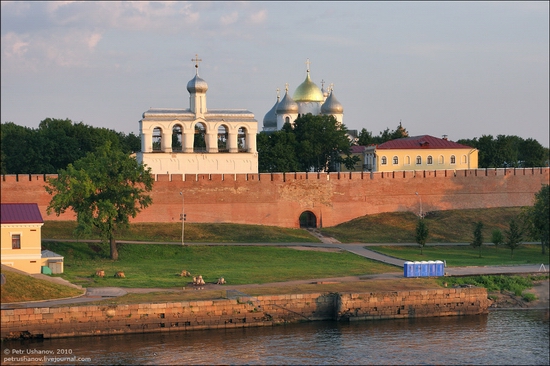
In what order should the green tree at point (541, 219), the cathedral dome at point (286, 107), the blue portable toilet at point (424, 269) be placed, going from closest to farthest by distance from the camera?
the blue portable toilet at point (424, 269), the green tree at point (541, 219), the cathedral dome at point (286, 107)

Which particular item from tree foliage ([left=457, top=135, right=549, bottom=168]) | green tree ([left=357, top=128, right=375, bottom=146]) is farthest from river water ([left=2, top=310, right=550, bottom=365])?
green tree ([left=357, top=128, right=375, bottom=146])

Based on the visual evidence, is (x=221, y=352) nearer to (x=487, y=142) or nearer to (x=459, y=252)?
(x=459, y=252)

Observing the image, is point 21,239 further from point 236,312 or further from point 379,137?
point 379,137

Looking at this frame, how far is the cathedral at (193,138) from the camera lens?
51281mm

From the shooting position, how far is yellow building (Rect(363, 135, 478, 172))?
58344mm

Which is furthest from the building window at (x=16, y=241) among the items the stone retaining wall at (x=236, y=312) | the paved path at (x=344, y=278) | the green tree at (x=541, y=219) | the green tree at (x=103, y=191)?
the green tree at (x=541, y=219)

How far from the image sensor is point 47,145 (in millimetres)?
55281

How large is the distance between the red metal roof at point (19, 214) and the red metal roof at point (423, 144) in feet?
98.9

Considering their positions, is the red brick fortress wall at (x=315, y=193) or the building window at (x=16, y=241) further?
the red brick fortress wall at (x=315, y=193)

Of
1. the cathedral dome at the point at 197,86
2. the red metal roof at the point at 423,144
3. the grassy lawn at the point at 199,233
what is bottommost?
the grassy lawn at the point at 199,233

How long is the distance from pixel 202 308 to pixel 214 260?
33.8 ft

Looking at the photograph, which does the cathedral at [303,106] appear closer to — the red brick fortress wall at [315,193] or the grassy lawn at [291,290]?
the red brick fortress wall at [315,193]

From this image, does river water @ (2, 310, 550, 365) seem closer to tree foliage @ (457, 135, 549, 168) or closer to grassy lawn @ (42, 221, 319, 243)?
grassy lawn @ (42, 221, 319, 243)

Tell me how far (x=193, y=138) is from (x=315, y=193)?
7.23 metres
